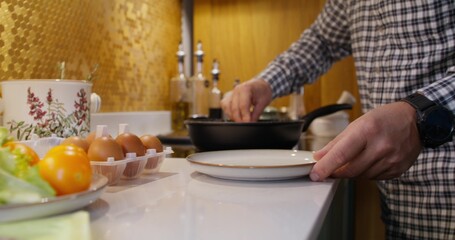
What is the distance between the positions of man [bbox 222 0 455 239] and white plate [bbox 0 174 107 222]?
1.04 ft

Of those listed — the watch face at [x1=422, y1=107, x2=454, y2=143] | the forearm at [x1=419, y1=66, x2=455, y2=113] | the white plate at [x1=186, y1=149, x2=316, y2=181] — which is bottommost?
the white plate at [x1=186, y1=149, x2=316, y2=181]

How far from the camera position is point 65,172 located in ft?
1.28

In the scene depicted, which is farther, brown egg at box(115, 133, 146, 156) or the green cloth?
brown egg at box(115, 133, 146, 156)

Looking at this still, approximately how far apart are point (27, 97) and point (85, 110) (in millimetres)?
100

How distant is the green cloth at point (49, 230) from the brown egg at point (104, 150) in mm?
244

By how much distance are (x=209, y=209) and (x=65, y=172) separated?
0.48 feet

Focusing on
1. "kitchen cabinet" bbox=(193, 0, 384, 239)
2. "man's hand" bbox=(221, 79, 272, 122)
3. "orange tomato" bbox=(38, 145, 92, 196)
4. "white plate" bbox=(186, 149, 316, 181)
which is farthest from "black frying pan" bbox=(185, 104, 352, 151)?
"kitchen cabinet" bbox=(193, 0, 384, 239)

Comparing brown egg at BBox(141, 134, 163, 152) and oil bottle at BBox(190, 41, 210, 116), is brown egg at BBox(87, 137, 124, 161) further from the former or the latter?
oil bottle at BBox(190, 41, 210, 116)

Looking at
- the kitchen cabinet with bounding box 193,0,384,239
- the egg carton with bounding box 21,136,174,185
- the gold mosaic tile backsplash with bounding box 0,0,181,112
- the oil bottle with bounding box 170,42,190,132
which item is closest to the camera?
the egg carton with bounding box 21,136,174,185

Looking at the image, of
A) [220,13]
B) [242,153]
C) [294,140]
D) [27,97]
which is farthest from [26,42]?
[220,13]

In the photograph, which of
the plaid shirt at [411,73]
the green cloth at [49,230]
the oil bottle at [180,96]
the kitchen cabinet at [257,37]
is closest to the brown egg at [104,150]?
the green cloth at [49,230]

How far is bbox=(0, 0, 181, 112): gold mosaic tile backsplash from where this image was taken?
0.81m

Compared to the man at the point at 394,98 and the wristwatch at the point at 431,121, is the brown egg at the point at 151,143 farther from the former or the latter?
the wristwatch at the point at 431,121

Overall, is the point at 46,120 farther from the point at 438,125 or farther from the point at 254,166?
the point at 438,125
